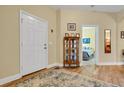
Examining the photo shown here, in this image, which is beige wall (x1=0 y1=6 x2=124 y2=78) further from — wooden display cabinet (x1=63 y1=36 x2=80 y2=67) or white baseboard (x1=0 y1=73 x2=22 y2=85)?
white baseboard (x1=0 y1=73 x2=22 y2=85)

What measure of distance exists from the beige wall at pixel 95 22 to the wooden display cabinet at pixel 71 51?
0.19 meters

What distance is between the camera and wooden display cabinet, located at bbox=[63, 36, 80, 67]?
7.68 metres

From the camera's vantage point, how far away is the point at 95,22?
8.17 m

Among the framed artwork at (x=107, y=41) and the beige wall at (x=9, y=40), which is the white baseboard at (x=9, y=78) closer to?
the beige wall at (x=9, y=40)

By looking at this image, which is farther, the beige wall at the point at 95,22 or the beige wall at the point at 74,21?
the beige wall at the point at 95,22

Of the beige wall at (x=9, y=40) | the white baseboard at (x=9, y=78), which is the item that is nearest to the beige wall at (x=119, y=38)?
the beige wall at (x=9, y=40)

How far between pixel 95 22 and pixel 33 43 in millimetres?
3442

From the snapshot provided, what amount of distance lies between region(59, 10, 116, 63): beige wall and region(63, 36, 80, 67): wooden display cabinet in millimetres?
189

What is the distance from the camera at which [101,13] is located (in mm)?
8188

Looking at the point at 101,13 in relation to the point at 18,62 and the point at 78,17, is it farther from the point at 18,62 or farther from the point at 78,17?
the point at 18,62

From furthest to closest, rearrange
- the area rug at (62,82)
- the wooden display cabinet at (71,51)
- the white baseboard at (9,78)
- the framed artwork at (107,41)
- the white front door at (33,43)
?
the framed artwork at (107,41) < the wooden display cabinet at (71,51) < the white front door at (33,43) < the white baseboard at (9,78) < the area rug at (62,82)

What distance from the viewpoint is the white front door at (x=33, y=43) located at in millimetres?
5414
